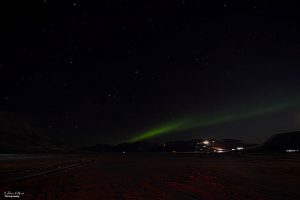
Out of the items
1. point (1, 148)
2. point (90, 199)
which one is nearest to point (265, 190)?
point (90, 199)

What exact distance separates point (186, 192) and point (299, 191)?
4657 millimetres

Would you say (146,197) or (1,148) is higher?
(1,148)

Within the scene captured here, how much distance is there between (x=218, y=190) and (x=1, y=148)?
7884 inches

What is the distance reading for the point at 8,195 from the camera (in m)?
13.7

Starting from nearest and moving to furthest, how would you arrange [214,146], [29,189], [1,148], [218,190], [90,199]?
[90,199] → [218,190] → [29,189] → [214,146] → [1,148]

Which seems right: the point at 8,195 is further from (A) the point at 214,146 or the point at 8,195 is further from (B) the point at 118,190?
(A) the point at 214,146

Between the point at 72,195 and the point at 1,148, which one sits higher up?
the point at 1,148

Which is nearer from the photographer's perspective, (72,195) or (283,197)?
(283,197)

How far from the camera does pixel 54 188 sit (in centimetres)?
1669

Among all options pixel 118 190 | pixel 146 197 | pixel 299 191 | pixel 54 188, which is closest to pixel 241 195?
pixel 299 191

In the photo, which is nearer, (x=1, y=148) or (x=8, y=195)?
(x=8, y=195)

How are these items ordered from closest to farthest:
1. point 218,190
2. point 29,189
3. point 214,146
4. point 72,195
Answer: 1. point 72,195
2. point 218,190
3. point 29,189
4. point 214,146

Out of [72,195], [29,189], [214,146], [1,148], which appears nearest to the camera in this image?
[72,195]

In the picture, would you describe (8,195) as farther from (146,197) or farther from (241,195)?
(241,195)
